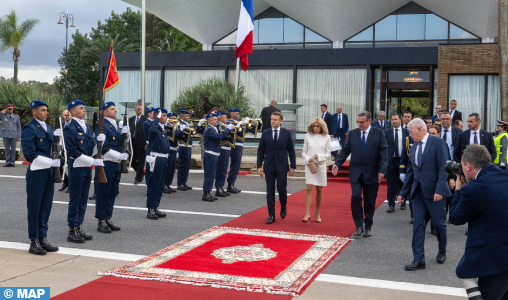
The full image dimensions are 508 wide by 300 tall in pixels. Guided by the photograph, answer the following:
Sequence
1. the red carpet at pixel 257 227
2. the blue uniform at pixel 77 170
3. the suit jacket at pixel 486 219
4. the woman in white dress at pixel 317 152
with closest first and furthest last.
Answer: the suit jacket at pixel 486 219, the red carpet at pixel 257 227, the blue uniform at pixel 77 170, the woman in white dress at pixel 317 152

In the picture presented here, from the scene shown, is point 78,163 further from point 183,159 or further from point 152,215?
point 183,159

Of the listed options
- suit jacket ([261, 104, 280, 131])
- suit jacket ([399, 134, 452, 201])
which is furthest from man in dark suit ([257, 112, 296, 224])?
suit jacket ([261, 104, 280, 131])

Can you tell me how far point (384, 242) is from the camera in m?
8.08

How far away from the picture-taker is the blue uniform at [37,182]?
695 cm

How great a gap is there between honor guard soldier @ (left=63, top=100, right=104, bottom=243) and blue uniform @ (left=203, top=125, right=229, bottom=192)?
14.3 feet

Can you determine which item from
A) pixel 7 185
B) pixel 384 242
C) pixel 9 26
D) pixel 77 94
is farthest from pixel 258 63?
pixel 77 94

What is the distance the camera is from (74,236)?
302 inches

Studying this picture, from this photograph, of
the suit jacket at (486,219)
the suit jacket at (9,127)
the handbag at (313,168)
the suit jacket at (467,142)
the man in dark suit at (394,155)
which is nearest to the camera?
the suit jacket at (486,219)

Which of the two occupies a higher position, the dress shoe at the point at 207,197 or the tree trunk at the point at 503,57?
the tree trunk at the point at 503,57

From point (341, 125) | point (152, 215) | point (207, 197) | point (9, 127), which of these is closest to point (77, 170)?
point (152, 215)

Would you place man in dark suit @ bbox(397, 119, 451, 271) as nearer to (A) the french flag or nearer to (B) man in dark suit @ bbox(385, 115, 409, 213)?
(B) man in dark suit @ bbox(385, 115, 409, 213)

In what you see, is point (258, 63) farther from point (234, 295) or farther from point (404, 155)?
point (234, 295)

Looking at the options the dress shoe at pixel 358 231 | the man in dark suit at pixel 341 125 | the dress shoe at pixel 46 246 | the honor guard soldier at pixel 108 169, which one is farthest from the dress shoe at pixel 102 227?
the man in dark suit at pixel 341 125

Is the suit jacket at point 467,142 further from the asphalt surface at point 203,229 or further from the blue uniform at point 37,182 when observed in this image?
the blue uniform at point 37,182
